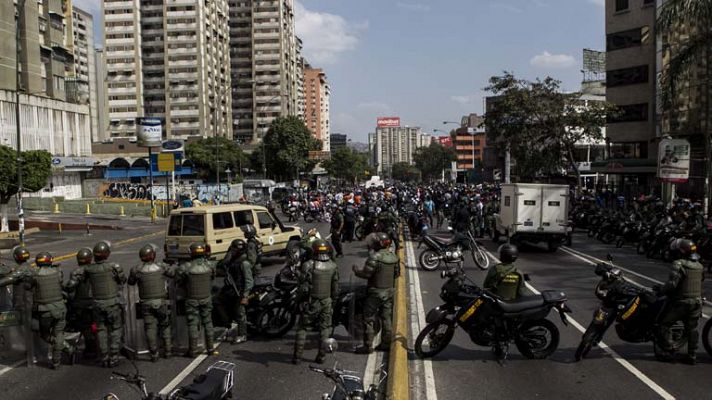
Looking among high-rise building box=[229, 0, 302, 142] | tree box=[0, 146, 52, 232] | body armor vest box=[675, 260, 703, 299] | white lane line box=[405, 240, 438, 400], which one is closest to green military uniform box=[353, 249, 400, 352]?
white lane line box=[405, 240, 438, 400]

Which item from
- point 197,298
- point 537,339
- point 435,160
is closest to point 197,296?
point 197,298

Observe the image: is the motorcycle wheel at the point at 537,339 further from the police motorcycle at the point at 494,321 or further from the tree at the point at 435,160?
the tree at the point at 435,160

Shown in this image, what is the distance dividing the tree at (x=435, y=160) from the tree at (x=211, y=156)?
5273 cm

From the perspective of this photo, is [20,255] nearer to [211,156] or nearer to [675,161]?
[675,161]

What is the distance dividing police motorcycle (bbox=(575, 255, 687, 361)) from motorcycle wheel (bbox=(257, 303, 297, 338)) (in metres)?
4.11

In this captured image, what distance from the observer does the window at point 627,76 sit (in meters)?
42.9

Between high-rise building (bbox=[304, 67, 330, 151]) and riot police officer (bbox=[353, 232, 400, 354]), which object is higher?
high-rise building (bbox=[304, 67, 330, 151])

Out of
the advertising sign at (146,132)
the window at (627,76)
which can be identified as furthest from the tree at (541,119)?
the advertising sign at (146,132)

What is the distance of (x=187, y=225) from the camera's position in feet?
48.1

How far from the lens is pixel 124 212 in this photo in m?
42.1

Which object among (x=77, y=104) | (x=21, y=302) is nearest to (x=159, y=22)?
(x=77, y=104)

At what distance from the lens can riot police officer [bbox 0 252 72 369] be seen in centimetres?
762

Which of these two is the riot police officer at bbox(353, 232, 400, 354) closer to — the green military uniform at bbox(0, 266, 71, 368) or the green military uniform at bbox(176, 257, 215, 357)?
the green military uniform at bbox(176, 257, 215, 357)

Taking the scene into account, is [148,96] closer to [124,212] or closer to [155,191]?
[155,191]
